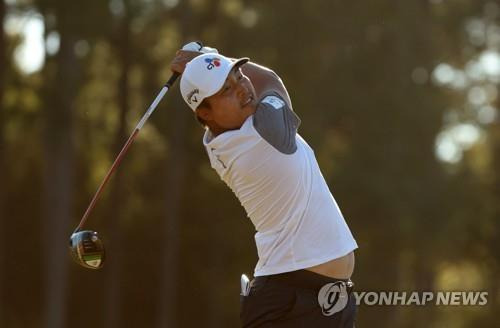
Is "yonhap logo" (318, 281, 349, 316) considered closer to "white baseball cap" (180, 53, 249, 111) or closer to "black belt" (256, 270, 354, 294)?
"black belt" (256, 270, 354, 294)

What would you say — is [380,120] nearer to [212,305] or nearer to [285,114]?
[212,305]

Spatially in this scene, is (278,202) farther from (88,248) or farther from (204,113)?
(88,248)

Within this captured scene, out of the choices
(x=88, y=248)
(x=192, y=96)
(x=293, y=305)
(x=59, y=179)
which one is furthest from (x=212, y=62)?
(x=59, y=179)

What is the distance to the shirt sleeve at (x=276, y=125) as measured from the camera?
6.32 meters

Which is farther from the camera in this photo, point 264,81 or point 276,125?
point 264,81

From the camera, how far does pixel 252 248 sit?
114ft

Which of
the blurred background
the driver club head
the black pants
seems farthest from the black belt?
the blurred background

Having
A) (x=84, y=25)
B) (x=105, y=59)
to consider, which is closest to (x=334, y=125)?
(x=105, y=59)

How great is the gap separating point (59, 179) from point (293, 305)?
2516 cm

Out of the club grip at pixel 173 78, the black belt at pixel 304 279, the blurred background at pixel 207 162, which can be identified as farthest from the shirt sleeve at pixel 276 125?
the blurred background at pixel 207 162

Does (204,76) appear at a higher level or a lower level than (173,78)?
higher

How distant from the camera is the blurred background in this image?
31.0 m

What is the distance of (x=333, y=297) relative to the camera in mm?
6434

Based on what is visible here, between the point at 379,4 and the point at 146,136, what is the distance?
7308mm
